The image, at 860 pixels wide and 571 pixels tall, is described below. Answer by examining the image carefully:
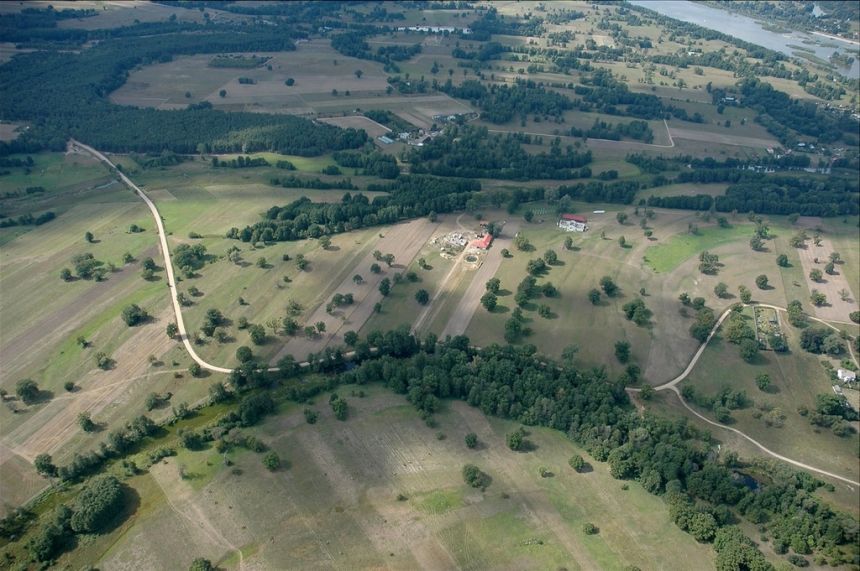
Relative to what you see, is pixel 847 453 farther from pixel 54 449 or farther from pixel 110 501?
pixel 54 449

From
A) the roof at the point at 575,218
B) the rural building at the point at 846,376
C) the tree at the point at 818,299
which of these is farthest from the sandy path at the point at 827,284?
the roof at the point at 575,218

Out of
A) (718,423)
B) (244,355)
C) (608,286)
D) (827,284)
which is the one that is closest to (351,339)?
(244,355)

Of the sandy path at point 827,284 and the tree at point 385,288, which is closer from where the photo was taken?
the tree at point 385,288

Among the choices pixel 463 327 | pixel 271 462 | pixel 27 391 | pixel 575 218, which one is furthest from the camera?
pixel 575 218

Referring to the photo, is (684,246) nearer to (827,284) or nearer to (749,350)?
(827,284)

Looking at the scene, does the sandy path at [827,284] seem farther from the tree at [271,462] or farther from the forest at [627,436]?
the tree at [271,462]

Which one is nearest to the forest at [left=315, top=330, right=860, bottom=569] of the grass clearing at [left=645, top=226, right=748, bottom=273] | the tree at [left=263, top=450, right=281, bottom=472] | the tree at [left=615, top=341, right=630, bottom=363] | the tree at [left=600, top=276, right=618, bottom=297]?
the tree at [left=615, top=341, right=630, bottom=363]
